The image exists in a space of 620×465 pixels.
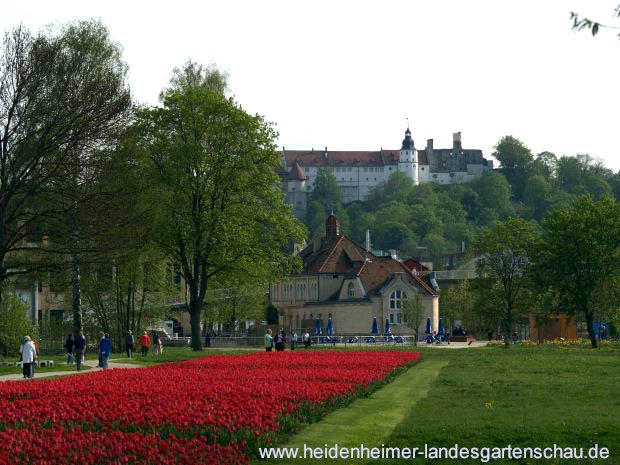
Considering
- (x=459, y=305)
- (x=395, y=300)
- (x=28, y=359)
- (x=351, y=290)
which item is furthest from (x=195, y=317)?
(x=459, y=305)

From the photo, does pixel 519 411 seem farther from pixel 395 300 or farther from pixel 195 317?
pixel 395 300

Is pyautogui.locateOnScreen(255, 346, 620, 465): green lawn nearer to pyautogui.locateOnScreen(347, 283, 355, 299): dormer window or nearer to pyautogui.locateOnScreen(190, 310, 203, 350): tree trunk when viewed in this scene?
pyautogui.locateOnScreen(190, 310, 203, 350): tree trunk

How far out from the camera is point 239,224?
71.5m

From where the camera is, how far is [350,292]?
11600cm

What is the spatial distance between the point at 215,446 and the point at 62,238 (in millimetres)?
34891

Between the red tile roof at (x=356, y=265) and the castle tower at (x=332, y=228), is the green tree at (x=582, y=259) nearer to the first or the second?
the red tile roof at (x=356, y=265)

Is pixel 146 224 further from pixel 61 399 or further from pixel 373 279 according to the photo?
pixel 373 279

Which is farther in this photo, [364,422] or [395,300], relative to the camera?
[395,300]

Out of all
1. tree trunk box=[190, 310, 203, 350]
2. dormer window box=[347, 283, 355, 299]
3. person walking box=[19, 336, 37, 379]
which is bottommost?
person walking box=[19, 336, 37, 379]

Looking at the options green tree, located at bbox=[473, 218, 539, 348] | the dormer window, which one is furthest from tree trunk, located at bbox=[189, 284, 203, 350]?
the dormer window

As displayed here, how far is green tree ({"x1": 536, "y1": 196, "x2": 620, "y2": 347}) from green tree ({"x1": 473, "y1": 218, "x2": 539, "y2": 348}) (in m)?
3.26

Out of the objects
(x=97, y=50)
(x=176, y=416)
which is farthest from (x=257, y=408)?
(x=97, y=50)

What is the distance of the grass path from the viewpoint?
74.0 ft

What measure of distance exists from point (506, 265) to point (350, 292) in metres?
34.7
